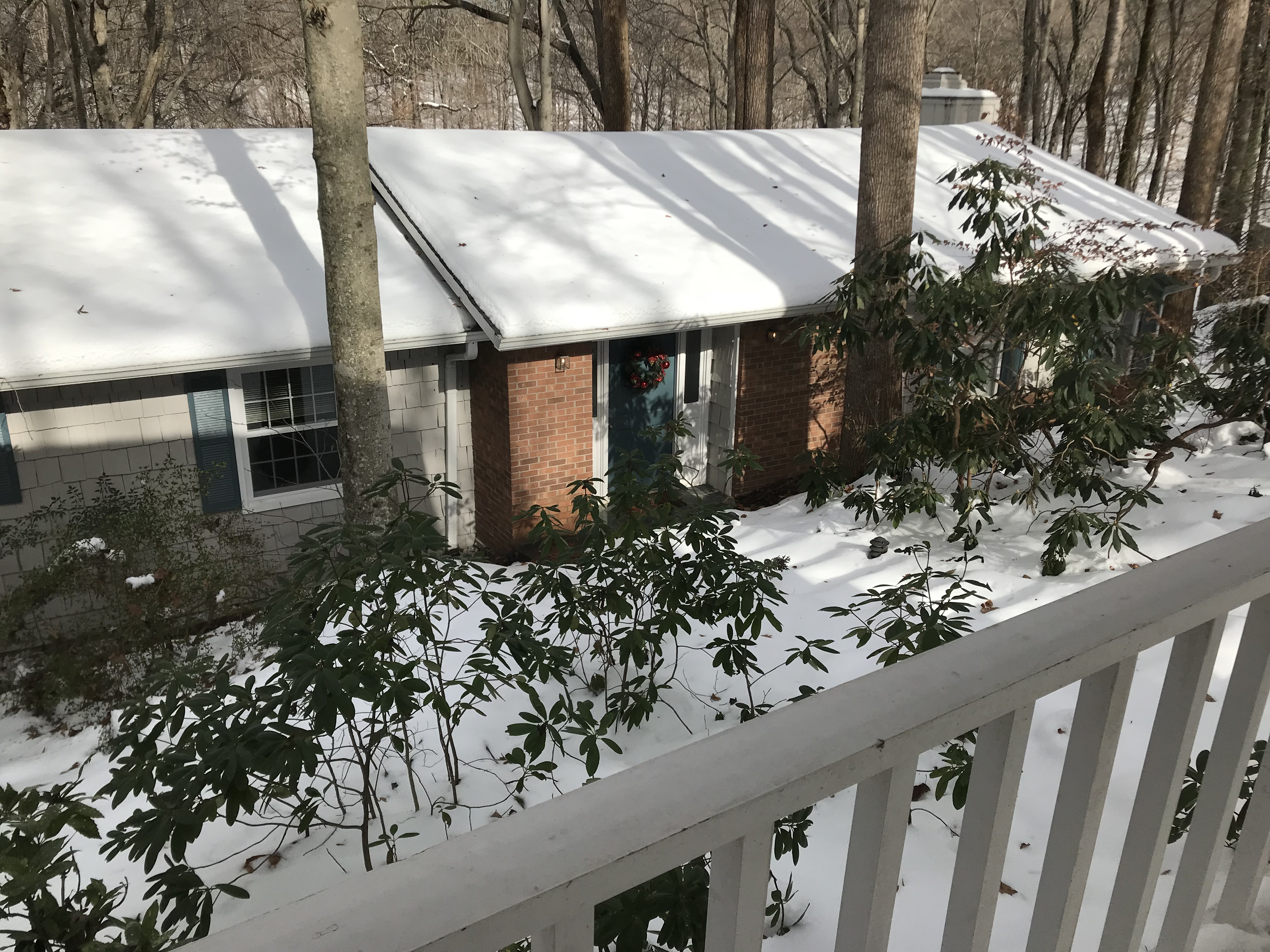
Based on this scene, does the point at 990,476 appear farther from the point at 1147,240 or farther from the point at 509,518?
the point at 1147,240

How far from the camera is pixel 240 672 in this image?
634cm

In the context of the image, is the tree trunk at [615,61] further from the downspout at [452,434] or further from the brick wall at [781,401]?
the downspout at [452,434]

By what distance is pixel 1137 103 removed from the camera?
710 inches

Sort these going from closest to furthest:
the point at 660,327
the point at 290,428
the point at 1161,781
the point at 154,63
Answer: the point at 1161,781 < the point at 290,428 < the point at 660,327 < the point at 154,63

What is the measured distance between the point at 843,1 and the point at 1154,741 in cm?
3819

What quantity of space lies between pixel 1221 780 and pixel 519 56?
20778mm

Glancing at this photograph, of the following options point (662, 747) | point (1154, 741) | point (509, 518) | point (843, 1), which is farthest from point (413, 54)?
point (1154, 741)

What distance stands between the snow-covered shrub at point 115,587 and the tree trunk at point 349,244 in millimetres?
1169

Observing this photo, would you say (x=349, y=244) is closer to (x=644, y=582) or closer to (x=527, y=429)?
(x=527, y=429)

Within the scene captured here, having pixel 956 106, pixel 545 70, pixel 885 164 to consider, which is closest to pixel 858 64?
pixel 545 70

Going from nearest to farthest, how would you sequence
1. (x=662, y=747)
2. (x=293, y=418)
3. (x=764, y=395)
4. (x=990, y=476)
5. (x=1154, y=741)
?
(x=1154, y=741)
(x=662, y=747)
(x=990, y=476)
(x=293, y=418)
(x=764, y=395)

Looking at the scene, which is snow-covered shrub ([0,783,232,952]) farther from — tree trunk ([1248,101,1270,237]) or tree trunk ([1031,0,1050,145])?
tree trunk ([1031,0,1050,145])

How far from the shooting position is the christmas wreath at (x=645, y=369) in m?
9.80

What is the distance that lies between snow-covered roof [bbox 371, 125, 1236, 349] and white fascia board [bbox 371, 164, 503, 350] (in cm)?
2
